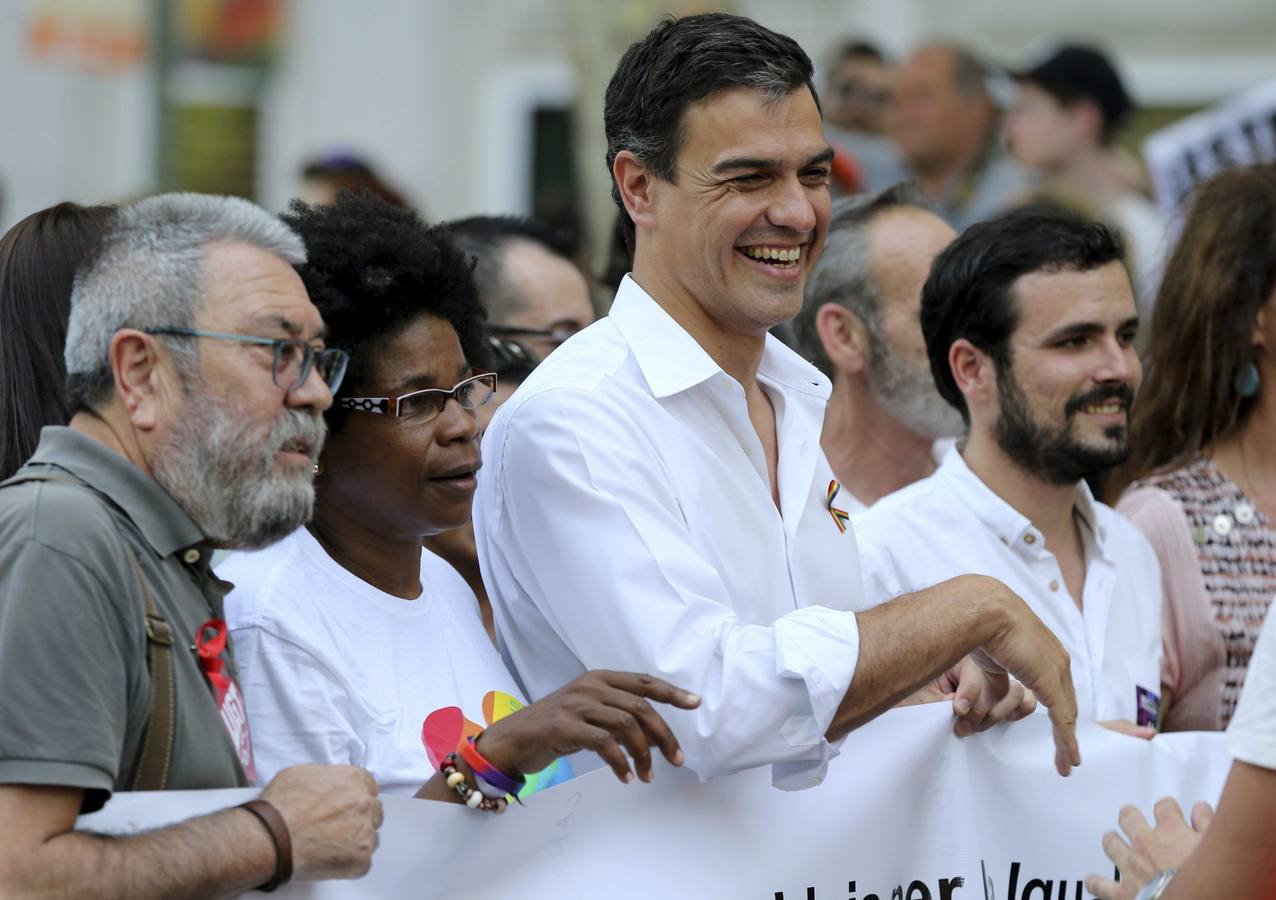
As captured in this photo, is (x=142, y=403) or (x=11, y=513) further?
(x=142, y=403)

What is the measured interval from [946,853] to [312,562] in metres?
1.32

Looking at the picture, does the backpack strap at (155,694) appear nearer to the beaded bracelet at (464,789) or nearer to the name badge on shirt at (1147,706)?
the beaded bracelet at (464,789)

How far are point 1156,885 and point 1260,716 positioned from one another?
2.16 ft

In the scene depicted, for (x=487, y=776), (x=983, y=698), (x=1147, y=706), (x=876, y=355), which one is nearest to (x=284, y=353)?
(x=487, y=776)

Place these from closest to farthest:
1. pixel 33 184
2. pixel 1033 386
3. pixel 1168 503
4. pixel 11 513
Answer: pixel 11 513 < pixel 1033 386 < pixel 1168 503 < pixel 33 184

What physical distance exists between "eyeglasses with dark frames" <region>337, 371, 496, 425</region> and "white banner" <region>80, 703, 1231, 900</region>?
0.77 meters

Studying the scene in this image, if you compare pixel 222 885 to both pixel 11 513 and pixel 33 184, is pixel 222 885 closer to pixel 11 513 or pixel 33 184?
pixel 11 513

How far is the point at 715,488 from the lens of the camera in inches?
137

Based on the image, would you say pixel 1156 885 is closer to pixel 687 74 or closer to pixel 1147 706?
pixel 1147 706

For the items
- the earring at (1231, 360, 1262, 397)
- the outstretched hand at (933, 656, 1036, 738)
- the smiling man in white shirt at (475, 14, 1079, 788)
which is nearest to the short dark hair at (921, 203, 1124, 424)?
the earring at (1231, 360, 1262, 397)

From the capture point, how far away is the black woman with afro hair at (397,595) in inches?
125

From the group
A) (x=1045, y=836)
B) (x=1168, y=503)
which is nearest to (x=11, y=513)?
(x=1045, y=836)

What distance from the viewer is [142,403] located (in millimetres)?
2990

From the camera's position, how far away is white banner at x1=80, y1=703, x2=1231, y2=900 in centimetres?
326
